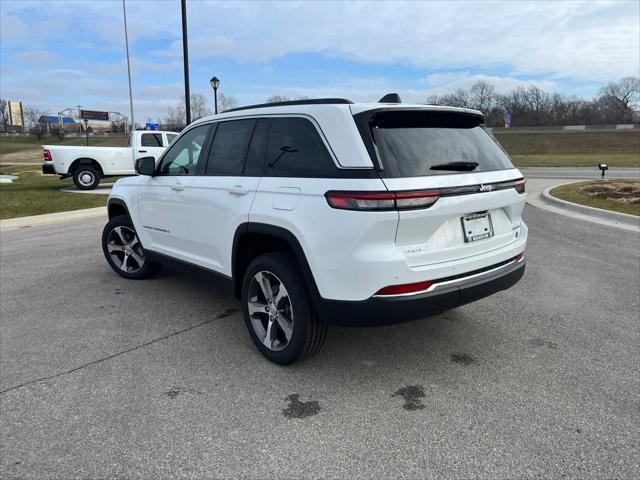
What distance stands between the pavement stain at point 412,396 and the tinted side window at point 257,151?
1.80 meters

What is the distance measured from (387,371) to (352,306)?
76cm

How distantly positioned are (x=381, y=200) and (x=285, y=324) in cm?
122

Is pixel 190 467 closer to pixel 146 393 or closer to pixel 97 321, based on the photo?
pixel 146 393

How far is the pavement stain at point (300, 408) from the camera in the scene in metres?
2.87

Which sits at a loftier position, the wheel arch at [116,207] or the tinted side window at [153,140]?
the tinted side window at [153,140]

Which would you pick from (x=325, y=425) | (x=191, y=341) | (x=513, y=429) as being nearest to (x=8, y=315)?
(x=191, y=341)

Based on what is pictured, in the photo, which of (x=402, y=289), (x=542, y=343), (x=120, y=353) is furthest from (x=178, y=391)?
(x=542, y=343)

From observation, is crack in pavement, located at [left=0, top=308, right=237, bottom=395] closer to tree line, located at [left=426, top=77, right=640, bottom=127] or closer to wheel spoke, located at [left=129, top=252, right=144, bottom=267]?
wheel spoke, located at [left=129, top=252, right=144, bottom=267]

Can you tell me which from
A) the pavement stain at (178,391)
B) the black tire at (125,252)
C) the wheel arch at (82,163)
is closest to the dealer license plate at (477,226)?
the pavement stain at (178,391)

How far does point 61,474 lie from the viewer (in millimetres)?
2367

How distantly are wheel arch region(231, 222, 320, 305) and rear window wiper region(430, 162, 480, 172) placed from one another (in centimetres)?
101

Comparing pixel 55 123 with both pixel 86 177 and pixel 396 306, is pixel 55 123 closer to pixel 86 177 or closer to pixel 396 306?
pixel 86 177

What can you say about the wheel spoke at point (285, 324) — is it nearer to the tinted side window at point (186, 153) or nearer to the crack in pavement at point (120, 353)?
the crack in pavement at point (120, 353)

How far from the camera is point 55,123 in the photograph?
109 metres
